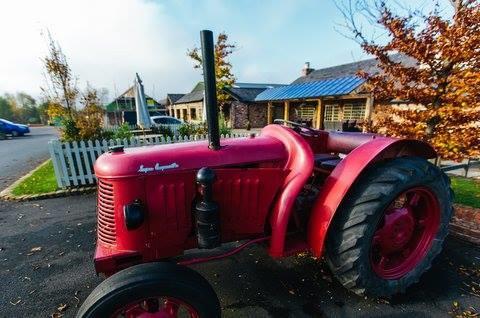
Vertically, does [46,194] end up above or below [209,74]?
below

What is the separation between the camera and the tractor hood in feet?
5.95

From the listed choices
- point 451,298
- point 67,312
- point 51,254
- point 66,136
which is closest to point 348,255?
point 451,298

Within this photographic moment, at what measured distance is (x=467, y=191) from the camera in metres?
4.86

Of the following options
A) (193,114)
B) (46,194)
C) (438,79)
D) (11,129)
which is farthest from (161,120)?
(438,79)

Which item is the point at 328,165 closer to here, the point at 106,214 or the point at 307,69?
the point at 106,214

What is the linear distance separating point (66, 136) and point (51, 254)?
13.5 ft

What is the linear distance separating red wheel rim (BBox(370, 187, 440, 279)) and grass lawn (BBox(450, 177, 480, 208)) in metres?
2.35

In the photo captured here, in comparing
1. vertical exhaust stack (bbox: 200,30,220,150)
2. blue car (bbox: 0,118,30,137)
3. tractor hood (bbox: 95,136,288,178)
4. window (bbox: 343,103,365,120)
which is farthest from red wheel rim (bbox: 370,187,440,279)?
blue car (bbox: 0,118,30,137)

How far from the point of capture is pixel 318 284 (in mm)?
2492

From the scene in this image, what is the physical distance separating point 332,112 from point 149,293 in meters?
18.9

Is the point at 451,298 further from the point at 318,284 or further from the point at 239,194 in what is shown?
the point at 239,194

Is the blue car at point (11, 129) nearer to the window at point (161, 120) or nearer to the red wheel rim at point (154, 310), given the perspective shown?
the window at point (161, 120)

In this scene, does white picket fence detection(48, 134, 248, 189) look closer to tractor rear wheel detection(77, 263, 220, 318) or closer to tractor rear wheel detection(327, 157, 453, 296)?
tractor rear wheel detection(327, 157, 453, 296)

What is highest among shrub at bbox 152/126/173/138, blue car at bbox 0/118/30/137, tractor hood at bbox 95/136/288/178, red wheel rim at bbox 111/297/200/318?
tractor hood at bbox 95/136/288/178
